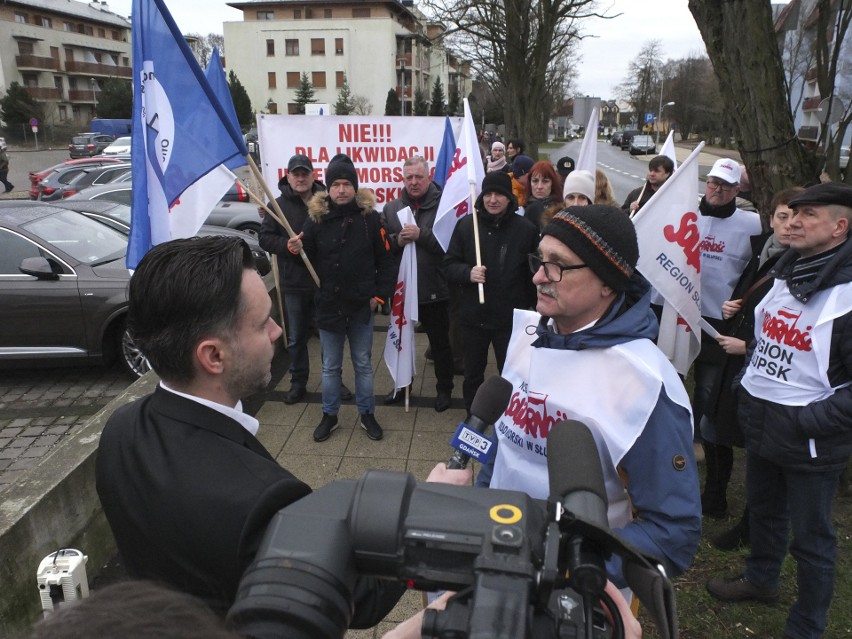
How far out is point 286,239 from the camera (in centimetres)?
523

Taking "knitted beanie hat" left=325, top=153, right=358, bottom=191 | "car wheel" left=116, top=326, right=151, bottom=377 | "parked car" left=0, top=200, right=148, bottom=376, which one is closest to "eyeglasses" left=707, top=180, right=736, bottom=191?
"knitted beanie hat" left=325, top=153, right=358, bottom=191

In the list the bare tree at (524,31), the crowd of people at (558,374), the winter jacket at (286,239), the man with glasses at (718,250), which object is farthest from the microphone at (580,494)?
the bare tree at (524,31)

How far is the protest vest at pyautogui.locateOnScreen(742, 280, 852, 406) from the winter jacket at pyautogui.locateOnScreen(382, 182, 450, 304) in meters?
2.94

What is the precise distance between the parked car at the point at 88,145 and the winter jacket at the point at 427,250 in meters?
33.7

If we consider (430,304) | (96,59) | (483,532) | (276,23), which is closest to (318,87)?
(276,23)

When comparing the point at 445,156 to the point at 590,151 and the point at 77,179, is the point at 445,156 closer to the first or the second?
the point at 590,151

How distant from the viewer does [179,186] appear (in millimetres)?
3920

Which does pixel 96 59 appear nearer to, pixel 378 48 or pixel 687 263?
pixel 378 48

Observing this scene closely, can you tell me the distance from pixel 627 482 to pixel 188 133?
11.3ft

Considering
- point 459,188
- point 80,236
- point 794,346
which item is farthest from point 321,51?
point 794,346

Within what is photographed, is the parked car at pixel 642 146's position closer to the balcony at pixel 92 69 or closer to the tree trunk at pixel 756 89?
the tree trunk at pixel 756 89

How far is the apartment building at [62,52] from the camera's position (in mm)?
59250

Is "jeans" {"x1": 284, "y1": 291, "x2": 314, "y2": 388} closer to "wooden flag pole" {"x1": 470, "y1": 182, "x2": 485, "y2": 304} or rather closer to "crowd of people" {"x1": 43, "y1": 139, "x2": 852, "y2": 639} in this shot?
"crowd of people" {"x1": 43, "y1": 139, "x2": 852, "y2": 639}

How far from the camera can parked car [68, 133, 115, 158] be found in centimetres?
3403
